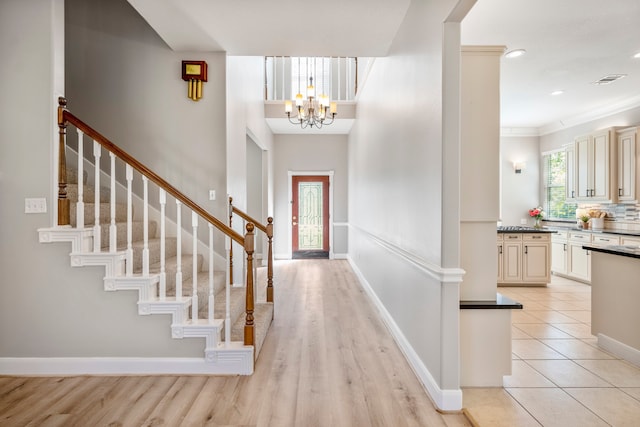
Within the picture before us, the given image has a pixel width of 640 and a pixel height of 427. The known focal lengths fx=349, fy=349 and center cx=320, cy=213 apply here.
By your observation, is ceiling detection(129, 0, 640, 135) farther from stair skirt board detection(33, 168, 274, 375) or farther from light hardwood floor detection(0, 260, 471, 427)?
light hardwood floor detection(0, 260, 471, 427)

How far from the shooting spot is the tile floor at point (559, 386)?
2.13 m

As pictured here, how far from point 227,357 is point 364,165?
12.4 ft

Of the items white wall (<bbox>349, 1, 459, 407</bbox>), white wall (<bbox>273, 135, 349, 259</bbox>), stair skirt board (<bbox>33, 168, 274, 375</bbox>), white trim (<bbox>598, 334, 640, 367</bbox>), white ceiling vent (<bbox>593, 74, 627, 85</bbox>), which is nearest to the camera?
white wall (<bbox>349, 1, 459, 407</bbox>)

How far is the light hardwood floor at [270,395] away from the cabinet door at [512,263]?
3.21 m

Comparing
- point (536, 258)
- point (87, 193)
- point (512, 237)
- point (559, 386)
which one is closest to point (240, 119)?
point (87, 193)

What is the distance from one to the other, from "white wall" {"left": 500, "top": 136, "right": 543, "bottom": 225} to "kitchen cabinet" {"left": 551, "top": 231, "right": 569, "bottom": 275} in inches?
45.7

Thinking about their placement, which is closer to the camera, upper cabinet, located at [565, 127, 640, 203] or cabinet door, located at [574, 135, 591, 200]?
upper cabinet, located at [565, 127, 640, 203]

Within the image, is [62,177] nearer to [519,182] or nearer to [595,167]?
[595,167]

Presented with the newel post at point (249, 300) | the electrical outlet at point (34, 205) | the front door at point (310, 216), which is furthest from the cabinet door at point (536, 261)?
the electrical outlet at point (34, 205)

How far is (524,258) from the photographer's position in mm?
5613

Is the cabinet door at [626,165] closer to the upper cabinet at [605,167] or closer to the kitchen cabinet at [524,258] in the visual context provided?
the upper cabinet at [605,167]

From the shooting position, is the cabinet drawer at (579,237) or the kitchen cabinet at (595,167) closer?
the kitchen cabinet at (595,167)

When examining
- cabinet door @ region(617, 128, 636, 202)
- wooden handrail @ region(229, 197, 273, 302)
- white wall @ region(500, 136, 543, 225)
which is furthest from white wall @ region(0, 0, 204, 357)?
white wall @ region(500, 136, 543, 225)

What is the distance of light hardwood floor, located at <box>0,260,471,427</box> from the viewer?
2.12 meters
